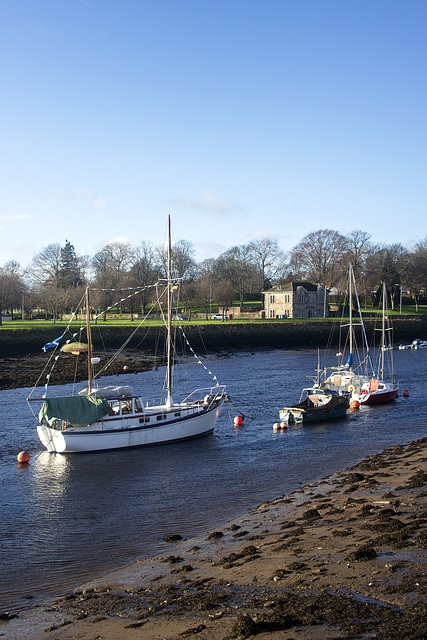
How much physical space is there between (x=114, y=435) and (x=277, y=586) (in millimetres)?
21543

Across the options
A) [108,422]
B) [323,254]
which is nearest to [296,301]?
[323,254]

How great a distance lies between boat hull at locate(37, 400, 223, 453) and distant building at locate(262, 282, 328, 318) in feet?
299

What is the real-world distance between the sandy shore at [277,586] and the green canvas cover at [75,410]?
14.5 m

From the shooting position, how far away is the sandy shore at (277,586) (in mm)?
11555

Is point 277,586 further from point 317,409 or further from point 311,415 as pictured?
point 317,409

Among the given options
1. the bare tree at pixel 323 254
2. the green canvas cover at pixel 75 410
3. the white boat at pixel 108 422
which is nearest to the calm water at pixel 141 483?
the white boat at pixel 108 422

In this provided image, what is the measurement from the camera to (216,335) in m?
98.6

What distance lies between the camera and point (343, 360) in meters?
77.6

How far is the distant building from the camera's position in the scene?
125938 mm

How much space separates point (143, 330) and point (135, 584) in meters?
79.4

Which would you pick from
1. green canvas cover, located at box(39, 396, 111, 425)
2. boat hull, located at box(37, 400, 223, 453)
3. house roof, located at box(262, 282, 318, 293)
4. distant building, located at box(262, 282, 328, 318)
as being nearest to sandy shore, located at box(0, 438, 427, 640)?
boat hull, located at box(37, 400, 223, 453)

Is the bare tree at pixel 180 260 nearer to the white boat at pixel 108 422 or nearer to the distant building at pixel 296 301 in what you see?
the distant building at pixel 296 301

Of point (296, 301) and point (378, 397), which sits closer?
point (378, 397)

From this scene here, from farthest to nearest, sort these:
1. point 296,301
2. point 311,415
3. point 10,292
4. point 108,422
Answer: point 296,301, point 10,292, point 311,415, point 108,422
